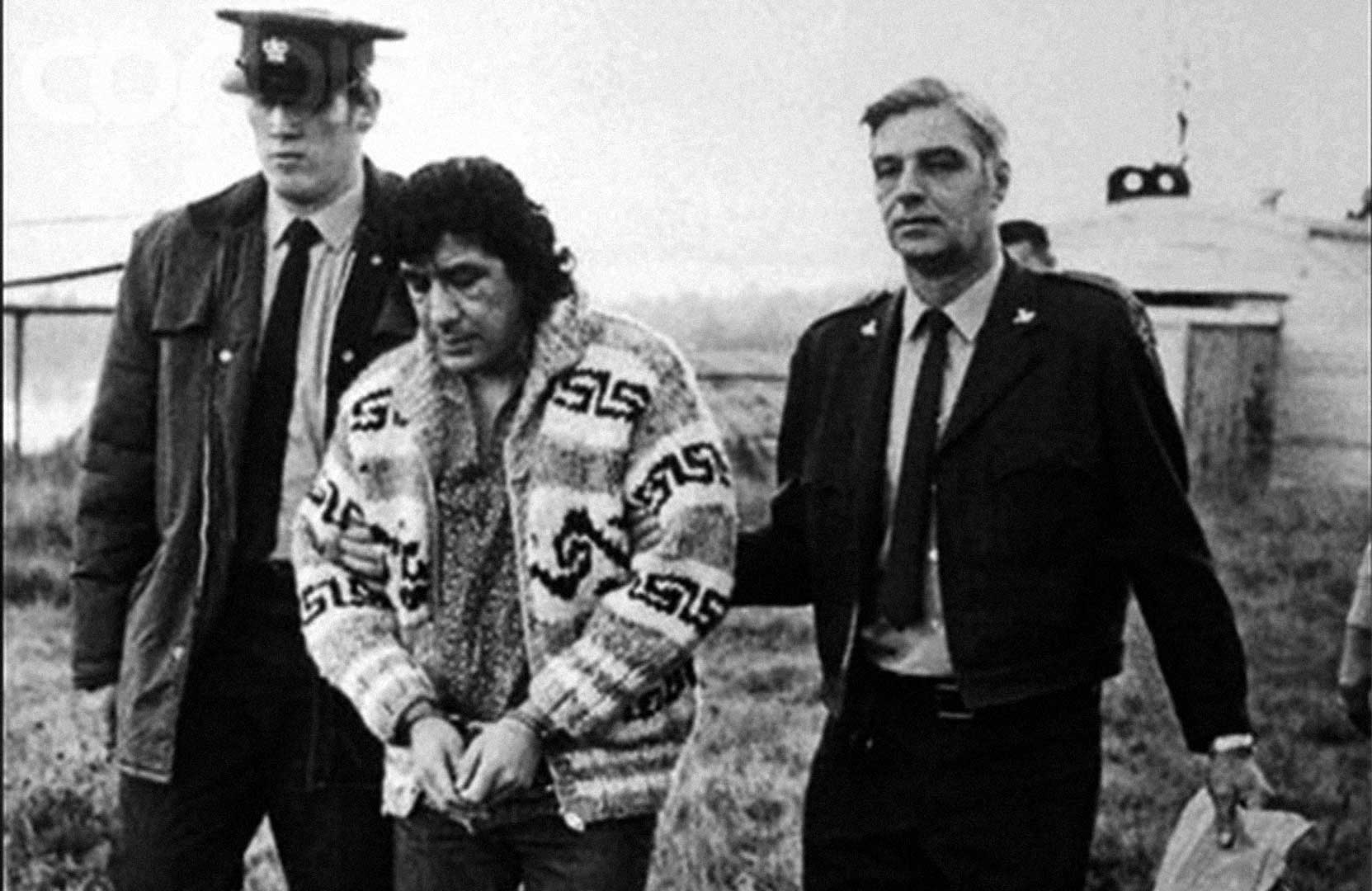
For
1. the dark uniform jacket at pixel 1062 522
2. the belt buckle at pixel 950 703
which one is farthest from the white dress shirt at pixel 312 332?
the belt buckle at pixel 950 703

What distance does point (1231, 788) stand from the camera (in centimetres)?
258

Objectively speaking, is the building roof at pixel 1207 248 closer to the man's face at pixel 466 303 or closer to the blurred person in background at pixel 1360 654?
the blurred person in background at pixel 1360 654

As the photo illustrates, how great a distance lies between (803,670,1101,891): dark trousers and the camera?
2562 mm

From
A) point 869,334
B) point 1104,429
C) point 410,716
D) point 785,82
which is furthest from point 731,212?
point 410,716

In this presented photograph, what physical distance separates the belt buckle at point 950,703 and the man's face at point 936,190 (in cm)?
52

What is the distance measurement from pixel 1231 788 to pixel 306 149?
153cm

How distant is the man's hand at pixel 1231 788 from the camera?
8.43 ft

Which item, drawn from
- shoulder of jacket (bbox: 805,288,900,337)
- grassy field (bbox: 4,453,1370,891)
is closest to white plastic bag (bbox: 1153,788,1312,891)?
grassy field (bbox: 4,453,1370,891)

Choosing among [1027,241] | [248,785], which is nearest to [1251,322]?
[1027,241]

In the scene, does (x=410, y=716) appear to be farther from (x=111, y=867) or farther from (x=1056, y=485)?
(x=111, y=867)

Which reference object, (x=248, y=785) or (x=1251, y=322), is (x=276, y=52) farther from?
(x=1251, y=322)

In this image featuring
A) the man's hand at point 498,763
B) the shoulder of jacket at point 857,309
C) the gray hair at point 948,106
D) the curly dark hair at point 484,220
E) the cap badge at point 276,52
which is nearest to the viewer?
the man's hand at point 498,763

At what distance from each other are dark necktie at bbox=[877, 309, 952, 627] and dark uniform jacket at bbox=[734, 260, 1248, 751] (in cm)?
2

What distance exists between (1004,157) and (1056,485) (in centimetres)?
44
